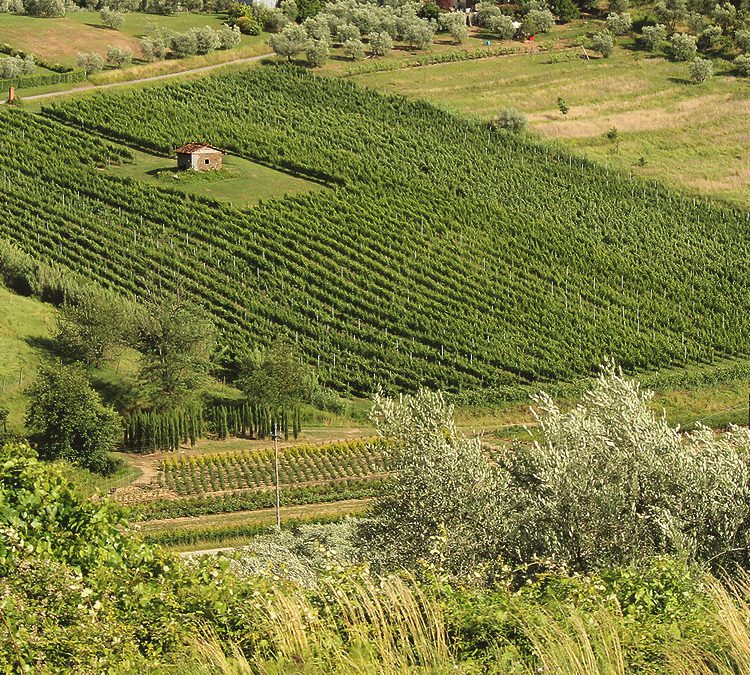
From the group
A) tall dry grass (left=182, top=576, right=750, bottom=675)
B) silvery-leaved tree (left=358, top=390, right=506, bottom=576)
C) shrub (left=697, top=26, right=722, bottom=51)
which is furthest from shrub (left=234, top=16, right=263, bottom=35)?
tall dry grass (left=182, top=576, right=750, bottom=675)

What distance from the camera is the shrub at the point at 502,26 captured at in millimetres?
130250

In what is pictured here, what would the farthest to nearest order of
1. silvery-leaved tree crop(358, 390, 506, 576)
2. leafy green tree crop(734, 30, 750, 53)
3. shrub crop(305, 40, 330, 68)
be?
leafy green tree crop(734, 30, 750, 53), shrub crop(305, 40, 330, 68), silvery-leaved tree crop(358, 390, 506, 576)

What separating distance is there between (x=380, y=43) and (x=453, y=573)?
10249 centimetres

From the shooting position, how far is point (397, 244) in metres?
79.1

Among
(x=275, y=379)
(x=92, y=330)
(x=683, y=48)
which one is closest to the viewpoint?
(x=275, y=379)

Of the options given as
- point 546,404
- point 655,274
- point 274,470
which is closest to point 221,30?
point 655,274

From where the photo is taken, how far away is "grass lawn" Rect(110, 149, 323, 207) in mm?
84000

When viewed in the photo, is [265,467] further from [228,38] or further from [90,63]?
[228,38]

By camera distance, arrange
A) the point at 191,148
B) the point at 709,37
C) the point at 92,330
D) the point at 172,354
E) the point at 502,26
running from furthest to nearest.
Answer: the point at 502,26 → the point at 709,37 → the point at 191,148 → the point at 92,330 → the point at 172,354

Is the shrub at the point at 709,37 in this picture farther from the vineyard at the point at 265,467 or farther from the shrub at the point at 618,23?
the vineyard at the point at 265,467

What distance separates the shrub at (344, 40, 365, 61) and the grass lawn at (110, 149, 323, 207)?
32767 mm

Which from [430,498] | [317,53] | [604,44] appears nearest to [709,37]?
[604,44]

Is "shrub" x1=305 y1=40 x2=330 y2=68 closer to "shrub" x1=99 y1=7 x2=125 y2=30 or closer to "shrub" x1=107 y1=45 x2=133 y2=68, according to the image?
"shrub" x1=107 y1=45 x2=133 y2=68

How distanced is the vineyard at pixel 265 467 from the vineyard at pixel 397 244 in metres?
0.91
